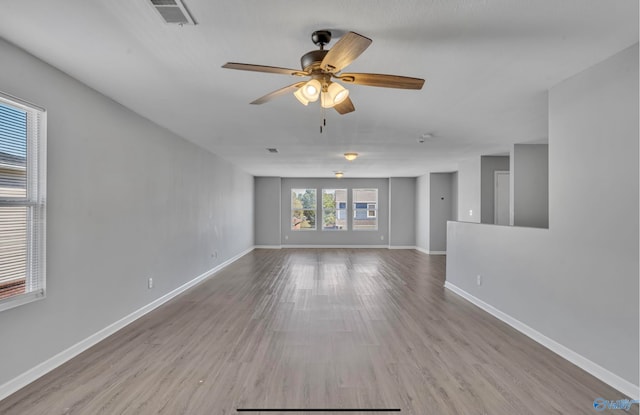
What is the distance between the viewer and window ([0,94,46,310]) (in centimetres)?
222

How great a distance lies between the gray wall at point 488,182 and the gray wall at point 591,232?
10.3 feet

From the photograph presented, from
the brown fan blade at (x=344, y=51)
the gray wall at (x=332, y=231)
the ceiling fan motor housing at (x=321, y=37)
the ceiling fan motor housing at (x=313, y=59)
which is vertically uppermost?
the ceiling fan motor housing at (x=321, y=37)

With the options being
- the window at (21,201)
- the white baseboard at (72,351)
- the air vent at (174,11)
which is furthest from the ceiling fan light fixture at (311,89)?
the white baseboard at (72,351)

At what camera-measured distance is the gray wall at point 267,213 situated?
10641mm

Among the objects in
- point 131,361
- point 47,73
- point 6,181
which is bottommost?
point 131,361

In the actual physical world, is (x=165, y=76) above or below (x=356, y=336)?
above

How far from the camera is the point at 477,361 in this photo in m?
2.71

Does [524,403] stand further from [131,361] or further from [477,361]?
[131,361]

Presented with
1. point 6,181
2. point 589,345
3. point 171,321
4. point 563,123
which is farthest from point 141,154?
point 589,345

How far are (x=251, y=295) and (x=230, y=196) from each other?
344 centimetres

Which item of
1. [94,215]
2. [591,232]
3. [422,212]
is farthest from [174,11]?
[422,212]

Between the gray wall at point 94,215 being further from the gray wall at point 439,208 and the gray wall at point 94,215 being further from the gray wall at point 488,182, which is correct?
the gray wall at point 439,208

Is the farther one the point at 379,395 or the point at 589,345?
the point at 589,345

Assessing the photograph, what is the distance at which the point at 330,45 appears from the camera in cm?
223
